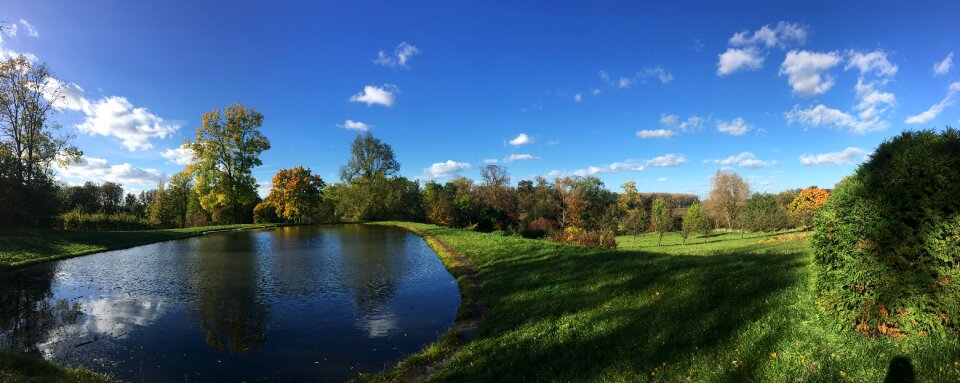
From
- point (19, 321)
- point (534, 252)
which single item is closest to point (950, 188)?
point (534, 252)

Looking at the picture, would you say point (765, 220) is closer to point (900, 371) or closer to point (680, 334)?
point (680, 334)

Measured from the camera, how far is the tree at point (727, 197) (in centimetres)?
6525

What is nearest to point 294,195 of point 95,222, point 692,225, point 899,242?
point 95,222

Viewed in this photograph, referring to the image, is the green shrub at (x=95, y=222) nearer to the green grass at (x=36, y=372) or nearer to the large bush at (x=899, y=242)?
the green grass at (x=36, y=372)

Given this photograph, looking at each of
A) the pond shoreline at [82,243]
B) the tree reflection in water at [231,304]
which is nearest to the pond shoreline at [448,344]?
the tree reflection in water at [231,304]

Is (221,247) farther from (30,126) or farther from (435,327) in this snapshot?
(435,327)

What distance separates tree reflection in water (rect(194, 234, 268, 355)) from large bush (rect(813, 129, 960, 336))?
987cm

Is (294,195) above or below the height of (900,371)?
above

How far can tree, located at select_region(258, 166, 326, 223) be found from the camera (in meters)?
54.2

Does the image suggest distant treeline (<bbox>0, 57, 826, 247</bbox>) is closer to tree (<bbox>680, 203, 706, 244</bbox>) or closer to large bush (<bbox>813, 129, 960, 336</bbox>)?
tree (<bbox>680, 203, 706, 244</bbox>)

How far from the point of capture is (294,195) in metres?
54.3

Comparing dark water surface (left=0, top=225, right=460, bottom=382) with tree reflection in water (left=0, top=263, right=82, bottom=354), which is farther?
tree reflection in water (left=0, top=263, right=82, bottom=354)

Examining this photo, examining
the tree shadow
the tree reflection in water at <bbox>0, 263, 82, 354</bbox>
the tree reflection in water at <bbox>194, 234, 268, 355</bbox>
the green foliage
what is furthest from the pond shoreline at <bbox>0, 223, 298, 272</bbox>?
the green foliage

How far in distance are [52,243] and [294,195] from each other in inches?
1252
